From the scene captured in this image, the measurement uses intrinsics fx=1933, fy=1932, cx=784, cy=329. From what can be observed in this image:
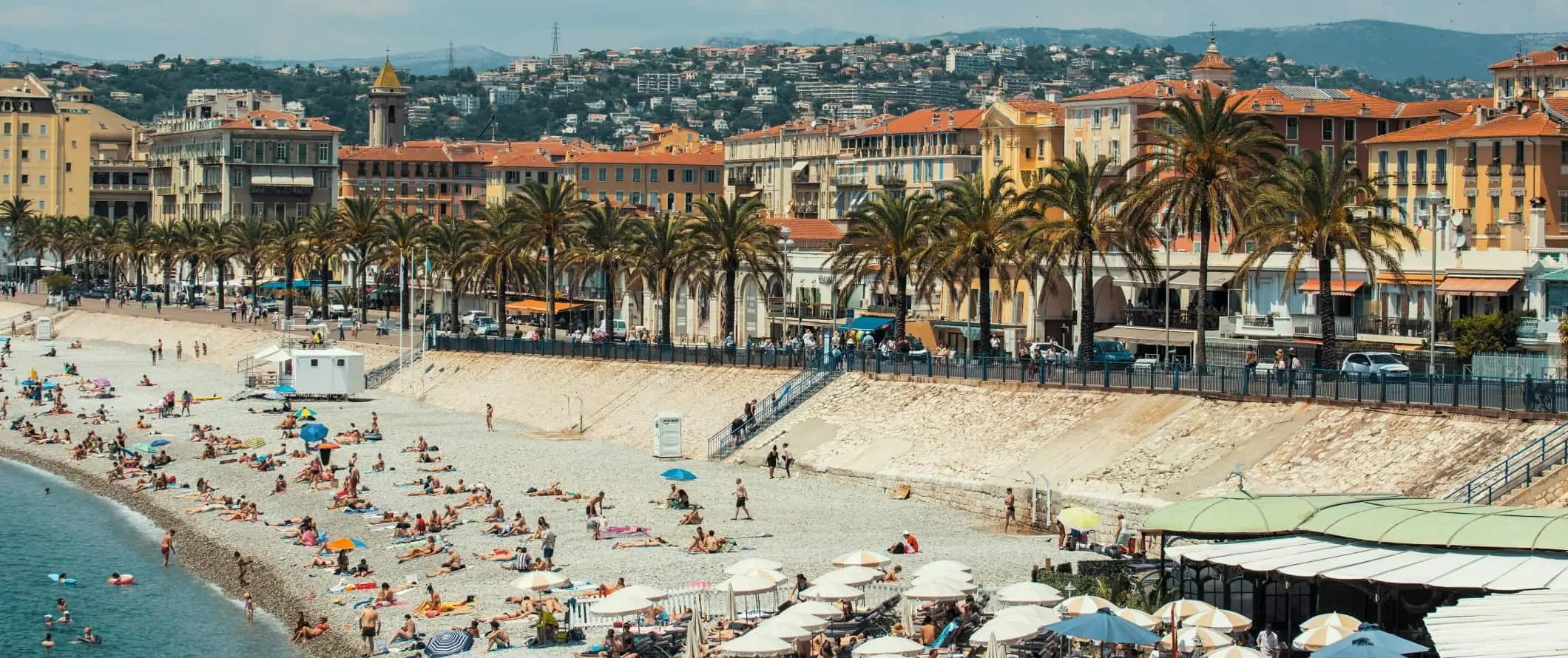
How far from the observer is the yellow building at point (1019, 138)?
93.3m

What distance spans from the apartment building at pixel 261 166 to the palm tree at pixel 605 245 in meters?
75.5

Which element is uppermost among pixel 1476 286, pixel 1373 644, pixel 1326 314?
pixel 1476 286

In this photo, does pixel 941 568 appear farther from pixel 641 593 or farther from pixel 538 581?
pixel 538 581

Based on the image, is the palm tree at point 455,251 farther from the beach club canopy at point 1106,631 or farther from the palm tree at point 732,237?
the beach club canopy at point 1106,631

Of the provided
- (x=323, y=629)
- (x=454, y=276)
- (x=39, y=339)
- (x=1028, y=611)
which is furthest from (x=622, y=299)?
(x=1028, y=611)

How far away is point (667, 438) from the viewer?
60.6 m

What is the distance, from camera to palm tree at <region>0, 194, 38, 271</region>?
153250 mm

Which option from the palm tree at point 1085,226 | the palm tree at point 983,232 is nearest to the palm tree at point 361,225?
the palm tree at point 983,232

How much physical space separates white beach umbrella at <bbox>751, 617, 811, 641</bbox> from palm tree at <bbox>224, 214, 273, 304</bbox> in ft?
290

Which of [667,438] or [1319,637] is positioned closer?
[1319,637]

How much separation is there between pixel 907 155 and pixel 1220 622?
90958 millimetres

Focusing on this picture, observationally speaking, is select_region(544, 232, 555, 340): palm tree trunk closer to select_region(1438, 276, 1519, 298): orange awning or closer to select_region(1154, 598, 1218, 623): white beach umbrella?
select_region(1438, 276, 1519, 298): orange awning

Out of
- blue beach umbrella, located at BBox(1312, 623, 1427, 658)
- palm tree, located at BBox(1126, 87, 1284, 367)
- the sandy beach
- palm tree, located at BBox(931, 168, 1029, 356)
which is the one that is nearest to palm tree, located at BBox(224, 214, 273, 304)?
the sandy beach

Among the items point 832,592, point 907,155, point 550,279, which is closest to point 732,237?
point 550,279
